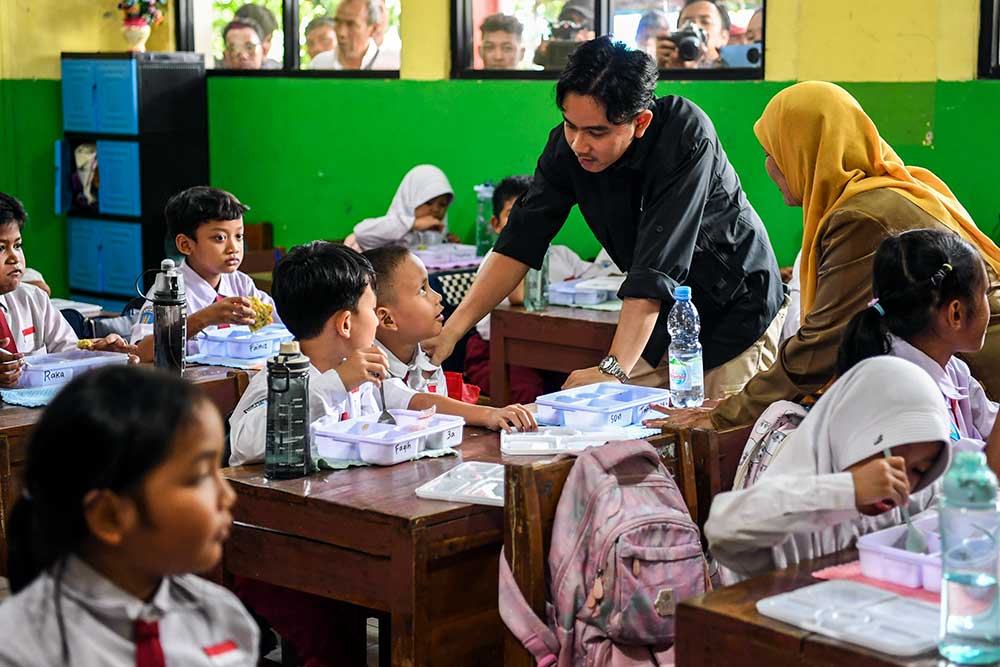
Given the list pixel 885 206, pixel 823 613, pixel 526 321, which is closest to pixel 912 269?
pixel 885 206

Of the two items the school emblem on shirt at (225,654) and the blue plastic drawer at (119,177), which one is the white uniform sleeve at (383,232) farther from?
the school emblem on shirt at (225,654)

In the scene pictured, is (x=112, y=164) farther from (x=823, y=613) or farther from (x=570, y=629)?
(x=823, y=613)

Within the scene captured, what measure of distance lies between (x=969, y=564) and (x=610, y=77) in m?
1.70

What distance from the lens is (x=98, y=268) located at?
26.7ft

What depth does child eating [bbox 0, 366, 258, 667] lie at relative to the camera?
150cm

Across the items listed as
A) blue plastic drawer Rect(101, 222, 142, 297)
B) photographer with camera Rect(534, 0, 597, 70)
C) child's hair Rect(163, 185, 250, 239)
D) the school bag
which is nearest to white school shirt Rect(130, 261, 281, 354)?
child's hair Rect(163, 185, 250, 239)

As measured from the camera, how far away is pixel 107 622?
1576 mm

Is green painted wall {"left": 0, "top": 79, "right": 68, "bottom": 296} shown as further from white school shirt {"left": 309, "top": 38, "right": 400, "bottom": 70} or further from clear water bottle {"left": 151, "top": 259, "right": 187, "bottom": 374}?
clear water bottle {"left": 151, "top": 259, "right": 187, "bottom": 374}

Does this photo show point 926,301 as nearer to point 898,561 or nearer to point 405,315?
point 898,561

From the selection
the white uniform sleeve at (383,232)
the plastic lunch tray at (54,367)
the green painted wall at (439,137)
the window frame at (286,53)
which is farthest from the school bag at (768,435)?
the window frame at (286,53)

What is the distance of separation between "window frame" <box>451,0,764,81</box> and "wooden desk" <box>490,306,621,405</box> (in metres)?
1.40

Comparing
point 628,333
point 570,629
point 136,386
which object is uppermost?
point 136,386

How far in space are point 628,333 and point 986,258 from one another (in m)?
0.84

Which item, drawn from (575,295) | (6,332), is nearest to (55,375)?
(6,332)
